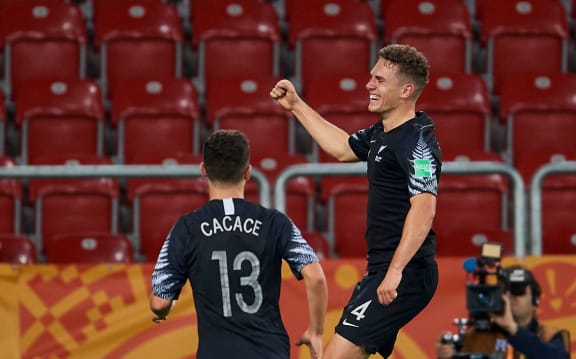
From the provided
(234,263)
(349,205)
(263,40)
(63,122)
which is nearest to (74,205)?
(63,122)

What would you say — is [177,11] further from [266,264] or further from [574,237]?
[266,264]

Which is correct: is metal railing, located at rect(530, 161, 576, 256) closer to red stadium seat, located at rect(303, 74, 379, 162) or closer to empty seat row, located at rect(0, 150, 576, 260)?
empty seat row, located at rect(0, 150, 576, 260)

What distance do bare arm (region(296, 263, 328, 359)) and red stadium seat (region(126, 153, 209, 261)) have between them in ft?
11.8

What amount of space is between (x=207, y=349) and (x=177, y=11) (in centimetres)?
582

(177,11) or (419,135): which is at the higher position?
(177,11)

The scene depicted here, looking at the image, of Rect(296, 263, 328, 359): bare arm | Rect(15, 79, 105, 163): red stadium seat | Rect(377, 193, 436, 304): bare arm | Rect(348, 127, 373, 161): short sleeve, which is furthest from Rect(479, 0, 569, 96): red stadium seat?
Rect(296, 263, 328, 359): bare arm

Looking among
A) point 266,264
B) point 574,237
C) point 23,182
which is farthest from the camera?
point 23,182

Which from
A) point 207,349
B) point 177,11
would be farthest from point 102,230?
point 207,349

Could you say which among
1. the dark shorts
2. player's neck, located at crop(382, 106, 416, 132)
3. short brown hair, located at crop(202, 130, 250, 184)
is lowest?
the dark shorts

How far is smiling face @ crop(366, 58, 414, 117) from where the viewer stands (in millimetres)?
5695

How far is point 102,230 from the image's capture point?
344 inches

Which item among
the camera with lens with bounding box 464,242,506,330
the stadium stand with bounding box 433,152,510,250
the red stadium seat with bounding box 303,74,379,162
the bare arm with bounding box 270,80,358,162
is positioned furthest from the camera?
the red stadium seat with bounding box 303,74,379,162

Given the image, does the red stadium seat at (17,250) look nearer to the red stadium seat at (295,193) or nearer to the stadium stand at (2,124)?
the red stadium seat at (295,193)

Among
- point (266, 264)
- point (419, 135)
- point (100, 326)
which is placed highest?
point (419, 135)
